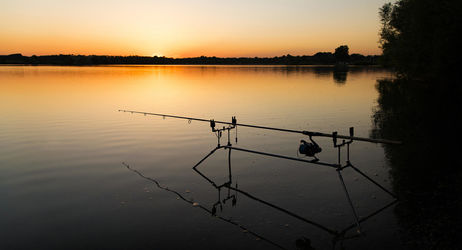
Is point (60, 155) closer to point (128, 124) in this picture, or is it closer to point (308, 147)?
point (128, 124)

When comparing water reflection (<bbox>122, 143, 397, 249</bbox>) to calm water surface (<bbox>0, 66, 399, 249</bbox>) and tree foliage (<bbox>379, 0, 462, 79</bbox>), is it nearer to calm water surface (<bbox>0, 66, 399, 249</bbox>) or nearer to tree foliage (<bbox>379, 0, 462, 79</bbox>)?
calm water surface (<bbox>0, 66, 399, 249</bbox>)

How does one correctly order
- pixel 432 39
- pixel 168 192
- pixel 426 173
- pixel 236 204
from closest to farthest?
1. pixel 236 204
2. pixel 168 192
3. pixel 426 173
4. pixel 432 39

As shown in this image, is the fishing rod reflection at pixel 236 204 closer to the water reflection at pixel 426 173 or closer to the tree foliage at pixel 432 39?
the water reflection at pixel 426 173

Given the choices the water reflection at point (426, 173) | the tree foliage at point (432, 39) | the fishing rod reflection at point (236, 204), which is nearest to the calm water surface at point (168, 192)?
the fishing rod reflection at point (236, 204)

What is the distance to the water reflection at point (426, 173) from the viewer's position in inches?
318

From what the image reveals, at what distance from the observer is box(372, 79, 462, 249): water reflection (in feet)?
26.5

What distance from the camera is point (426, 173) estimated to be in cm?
1220

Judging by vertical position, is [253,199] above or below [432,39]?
below

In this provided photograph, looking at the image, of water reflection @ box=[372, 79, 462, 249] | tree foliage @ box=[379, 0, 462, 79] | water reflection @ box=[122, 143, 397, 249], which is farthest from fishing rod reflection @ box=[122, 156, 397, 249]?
tree foliage @ box=[379, 0, 462, 79]

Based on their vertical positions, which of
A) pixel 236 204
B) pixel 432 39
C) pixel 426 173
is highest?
pixel 432 39

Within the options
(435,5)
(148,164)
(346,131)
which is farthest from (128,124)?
(435,5)

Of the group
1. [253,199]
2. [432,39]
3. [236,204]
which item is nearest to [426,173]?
[253,199]

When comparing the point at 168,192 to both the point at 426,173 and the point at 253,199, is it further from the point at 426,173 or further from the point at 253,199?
the point at 426,173

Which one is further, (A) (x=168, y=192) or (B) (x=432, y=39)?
(B) (x=432, y=39)
